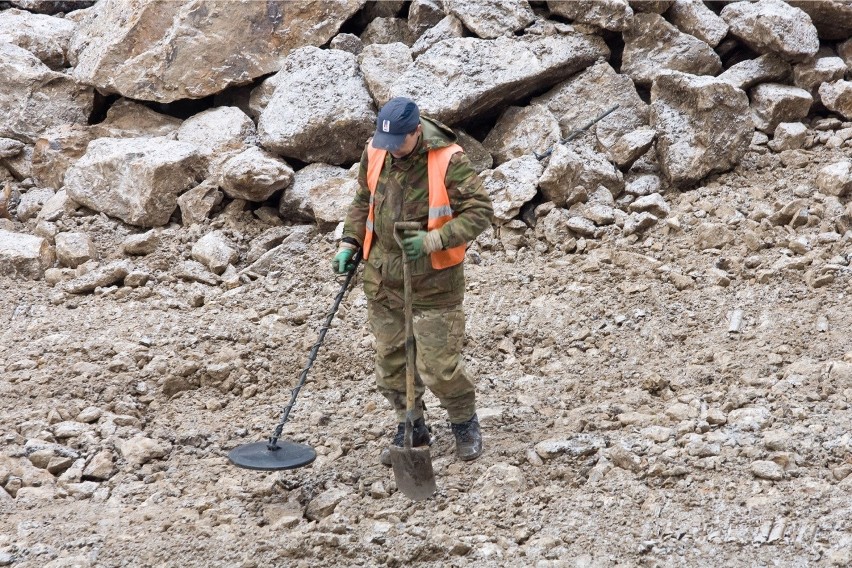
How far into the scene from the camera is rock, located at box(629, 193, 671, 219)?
22.1 feet

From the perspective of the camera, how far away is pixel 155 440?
16.4ft

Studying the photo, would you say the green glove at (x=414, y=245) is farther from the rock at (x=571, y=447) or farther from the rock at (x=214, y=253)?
the rock at (x=214, y=253)

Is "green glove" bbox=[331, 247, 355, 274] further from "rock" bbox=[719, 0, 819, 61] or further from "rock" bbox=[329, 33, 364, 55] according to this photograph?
"rock" bbox=[719, 0, 819, 61]

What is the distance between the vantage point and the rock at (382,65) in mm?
7492

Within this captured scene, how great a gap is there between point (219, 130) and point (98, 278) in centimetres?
180

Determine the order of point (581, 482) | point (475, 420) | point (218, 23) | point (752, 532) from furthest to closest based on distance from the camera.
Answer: point (218, 23) < point (475, 420) < point (581, 482) < point (752, 532)

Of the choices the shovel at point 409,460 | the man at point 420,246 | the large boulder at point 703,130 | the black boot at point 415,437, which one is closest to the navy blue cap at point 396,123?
the man at point 420,246

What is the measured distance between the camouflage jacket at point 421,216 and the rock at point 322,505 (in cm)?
99

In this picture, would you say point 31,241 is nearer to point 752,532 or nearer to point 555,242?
point 555,242

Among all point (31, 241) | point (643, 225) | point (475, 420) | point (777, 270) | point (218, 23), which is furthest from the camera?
point (218, 23)

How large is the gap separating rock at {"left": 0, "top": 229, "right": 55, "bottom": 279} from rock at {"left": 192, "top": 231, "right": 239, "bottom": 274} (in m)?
1.14

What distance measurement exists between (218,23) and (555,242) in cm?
362

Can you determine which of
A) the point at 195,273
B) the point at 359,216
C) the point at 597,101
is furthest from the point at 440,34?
the point at 359,216

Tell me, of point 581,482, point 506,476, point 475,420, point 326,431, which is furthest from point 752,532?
point 326,431
